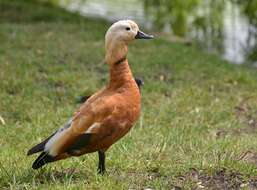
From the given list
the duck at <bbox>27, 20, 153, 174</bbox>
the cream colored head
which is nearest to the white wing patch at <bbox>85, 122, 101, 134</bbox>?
the duck at <bbox>27, 20, 153, 174</bbox>

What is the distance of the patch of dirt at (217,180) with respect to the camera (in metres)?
4.33

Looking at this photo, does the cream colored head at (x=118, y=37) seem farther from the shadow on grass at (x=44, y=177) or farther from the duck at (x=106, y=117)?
the shadow on grass at (x=44, y=177)

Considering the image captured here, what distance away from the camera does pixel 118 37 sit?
165 inches

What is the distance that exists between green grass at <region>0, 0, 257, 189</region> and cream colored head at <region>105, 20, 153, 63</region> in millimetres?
740

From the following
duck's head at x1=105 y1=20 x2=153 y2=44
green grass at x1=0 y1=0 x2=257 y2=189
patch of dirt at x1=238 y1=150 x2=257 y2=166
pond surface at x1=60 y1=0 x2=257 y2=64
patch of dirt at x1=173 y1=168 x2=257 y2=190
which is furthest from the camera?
pond surface at x1=60 y1=0 x2=257 y2=64

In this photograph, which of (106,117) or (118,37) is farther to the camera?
(118,37)

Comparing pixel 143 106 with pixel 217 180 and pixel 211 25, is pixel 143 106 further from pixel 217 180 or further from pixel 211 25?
pixel 211 25

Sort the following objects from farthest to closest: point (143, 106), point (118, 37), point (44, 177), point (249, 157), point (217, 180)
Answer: point (143, 106) → point (249, 157) → point (217, 180) → point (44, 177) → point (118, 37)

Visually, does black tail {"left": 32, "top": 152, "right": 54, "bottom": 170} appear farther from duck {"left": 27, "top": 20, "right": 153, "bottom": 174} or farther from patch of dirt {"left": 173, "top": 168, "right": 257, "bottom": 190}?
patch of dirt {"left": 173, "top": 168, "right": 257, "bottom": 190}

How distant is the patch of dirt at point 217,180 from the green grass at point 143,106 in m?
0.03

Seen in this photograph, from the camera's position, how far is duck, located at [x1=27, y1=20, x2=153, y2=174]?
13.3ft

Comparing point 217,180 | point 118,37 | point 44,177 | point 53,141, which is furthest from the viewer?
point 217,180

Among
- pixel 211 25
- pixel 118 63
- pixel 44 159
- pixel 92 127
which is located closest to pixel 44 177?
pixel 44 159

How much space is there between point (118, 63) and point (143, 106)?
2814 mm
